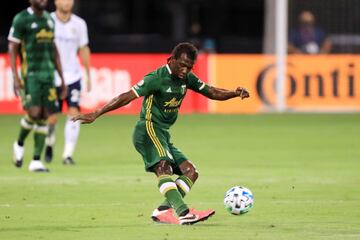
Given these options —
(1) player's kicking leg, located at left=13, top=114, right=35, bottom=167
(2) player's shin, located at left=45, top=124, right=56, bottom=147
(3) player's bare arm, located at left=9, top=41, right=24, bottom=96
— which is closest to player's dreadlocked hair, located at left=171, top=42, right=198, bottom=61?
(3) player's bare arm, located at left=9, top=41, right=24, bottom=96

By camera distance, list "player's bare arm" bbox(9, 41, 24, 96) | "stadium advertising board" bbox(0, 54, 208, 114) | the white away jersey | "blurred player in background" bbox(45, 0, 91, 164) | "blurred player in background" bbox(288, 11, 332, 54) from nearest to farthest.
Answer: "player's bare arm" bbox(9, 41, 24, 96) < "blurred player in background" bbox(45, 0, 91, 164) < the white away jersey < "stadium advertising board" bbox(0, 54, 208, 114) < "blurred player in background" bbox(288, 11, 332, 54)

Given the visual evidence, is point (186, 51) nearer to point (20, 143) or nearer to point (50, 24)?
point (50, 24)

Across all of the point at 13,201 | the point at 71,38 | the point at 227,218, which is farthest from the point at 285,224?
the point at 71,38

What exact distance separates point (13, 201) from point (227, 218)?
253cm

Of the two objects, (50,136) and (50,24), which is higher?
(50,24)

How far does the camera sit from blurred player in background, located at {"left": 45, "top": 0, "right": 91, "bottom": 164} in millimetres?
17031

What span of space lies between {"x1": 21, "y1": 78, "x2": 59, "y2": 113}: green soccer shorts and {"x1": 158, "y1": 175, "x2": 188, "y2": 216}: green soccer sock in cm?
508

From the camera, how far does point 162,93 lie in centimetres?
1116

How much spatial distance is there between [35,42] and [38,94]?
2.24ft

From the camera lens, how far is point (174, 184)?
11.0 m

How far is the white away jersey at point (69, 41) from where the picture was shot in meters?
17.2

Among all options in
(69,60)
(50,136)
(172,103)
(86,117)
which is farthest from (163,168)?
(69,60)

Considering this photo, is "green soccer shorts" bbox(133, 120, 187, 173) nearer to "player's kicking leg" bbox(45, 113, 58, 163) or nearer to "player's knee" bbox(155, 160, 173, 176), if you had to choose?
"player's knee" bbox(155, 160, 173, 176)

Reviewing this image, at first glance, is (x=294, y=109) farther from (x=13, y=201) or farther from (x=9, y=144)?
(x=13, y=201)
